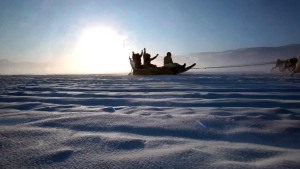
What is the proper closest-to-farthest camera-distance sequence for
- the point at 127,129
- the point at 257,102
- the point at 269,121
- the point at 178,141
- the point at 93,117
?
the point at 178,141 < the point at 127,129 < the point at 269,121 < the point at 93,117 < the point at 257,102

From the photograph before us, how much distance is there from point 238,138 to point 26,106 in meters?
2.39

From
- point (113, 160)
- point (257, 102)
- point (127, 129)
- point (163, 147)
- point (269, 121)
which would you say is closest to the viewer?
point (113, 160)

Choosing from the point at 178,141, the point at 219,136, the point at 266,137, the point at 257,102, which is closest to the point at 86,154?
the point at 178,141

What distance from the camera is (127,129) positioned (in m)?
1.62

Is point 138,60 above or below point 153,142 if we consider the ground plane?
above

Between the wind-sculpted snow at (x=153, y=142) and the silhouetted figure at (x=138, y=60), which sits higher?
the silhouetted figure at (x=138, y=60)

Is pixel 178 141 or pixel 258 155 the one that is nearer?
pixel 258 155

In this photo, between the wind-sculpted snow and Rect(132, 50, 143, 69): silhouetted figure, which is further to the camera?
Rect(132, 50, 143, 69): silhouetted figure

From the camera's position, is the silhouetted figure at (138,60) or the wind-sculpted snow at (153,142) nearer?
the wind-sculpted snow at (153,142)

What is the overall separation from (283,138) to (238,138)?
0.25 m

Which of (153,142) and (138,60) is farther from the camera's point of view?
(138,60)

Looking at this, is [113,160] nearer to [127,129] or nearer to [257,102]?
[127,129]

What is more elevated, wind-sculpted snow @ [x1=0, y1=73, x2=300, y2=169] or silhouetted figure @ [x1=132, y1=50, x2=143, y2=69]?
silhouetted figure @ [x1=132, y1=50, x2=143, y2=69]

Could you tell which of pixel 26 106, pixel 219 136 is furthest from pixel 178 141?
pixel 26 106
